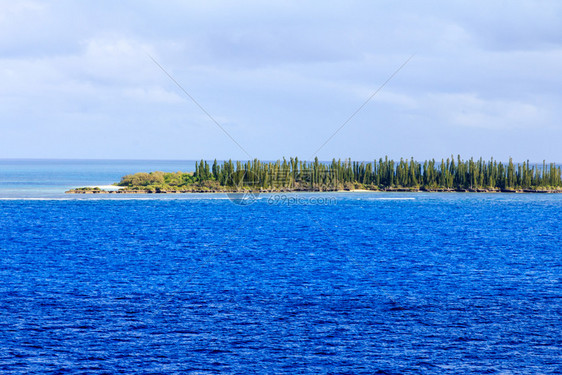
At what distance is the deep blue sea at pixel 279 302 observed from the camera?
38000mm

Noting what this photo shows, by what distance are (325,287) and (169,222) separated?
7625 cm

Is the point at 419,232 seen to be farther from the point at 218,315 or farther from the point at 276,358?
the point at 276,358

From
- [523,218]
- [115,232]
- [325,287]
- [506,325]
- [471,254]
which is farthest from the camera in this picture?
[523,218]

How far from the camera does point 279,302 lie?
52406 mm

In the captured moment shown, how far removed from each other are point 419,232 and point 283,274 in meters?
55.4

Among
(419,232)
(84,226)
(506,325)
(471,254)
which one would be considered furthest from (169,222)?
(506,325)

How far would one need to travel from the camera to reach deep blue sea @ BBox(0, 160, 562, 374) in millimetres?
38000

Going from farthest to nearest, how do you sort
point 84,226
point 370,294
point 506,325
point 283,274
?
point 84,226 → point 283,274 → point 370,294 → point 506,325

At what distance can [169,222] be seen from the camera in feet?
431

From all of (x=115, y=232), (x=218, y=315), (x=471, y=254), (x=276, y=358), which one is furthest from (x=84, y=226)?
(x=276, y=358)

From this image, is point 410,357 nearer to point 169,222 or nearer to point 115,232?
point 115,232

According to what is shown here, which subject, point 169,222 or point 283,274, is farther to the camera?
point 169,222

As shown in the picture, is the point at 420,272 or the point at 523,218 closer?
the point at 420,272

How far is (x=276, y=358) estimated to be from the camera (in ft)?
125
